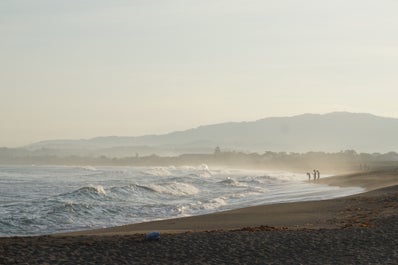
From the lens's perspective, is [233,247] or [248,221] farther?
A: [248,221]

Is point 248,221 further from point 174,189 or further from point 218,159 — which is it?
point 218,159

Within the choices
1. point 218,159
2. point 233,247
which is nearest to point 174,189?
point 233,247

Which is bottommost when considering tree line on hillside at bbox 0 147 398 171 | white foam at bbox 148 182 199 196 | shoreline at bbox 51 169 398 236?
shoreline at bbox 51 169 398 236

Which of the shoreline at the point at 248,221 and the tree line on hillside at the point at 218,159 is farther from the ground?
the tree line on hillside at the point at 218,159

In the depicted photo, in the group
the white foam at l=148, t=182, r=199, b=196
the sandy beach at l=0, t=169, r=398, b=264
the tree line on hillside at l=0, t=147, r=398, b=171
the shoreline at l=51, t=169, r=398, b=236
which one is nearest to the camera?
the sandy beach at l=0, t=169, r=398, b=264

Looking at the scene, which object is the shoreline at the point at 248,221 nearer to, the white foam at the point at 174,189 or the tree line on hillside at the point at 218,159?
the white foam at the point at 174,189

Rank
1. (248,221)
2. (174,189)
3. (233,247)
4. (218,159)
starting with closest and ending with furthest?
(233,247) < (248,221) < (174,189) < (218,159)

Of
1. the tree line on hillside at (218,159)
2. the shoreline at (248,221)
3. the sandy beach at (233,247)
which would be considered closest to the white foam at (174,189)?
the shoreline at (248,221)

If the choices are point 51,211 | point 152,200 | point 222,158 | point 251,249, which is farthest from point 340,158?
point 251,249

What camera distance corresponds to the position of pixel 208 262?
39.0 feet

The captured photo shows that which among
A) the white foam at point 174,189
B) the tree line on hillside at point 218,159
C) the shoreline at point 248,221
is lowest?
the shoreline at point 248,221

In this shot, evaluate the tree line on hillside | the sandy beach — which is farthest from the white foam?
the tree line on hillside

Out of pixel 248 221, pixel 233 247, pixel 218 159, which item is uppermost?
pixel 218 159

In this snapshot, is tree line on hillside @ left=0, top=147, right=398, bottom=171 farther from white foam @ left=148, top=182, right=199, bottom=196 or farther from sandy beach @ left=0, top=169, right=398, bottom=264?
sandy beach @ left=0, top=169, right=398, bottom=264
